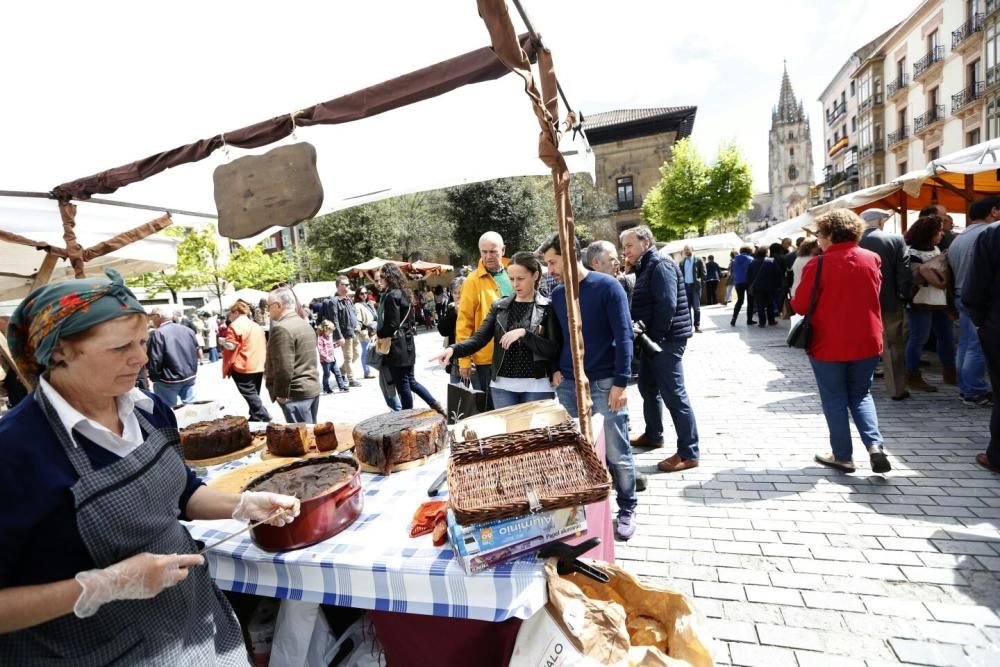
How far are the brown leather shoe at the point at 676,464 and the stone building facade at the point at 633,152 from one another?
118 ft

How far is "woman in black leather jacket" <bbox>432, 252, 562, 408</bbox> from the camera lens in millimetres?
3346

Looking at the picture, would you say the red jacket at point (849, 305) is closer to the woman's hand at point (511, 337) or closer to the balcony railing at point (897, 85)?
the woman's hand at point (511, 337)

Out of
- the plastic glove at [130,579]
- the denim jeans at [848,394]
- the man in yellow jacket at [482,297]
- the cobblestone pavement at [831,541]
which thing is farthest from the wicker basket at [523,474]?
the denim jeans at [848,394]

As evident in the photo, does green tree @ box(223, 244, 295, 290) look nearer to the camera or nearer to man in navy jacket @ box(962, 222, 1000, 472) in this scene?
the camera

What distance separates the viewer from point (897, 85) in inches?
1293

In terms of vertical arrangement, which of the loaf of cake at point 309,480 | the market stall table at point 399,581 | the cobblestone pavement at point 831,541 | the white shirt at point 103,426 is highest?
the white shirt at point 103,426

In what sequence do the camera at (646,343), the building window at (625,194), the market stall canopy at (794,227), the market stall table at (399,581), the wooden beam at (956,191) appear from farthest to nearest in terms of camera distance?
the building window at (625,194) < the market stall canopy at (794,227) < the wooden beam at (956,191) < the camera at (646,343) < the market stall table at (399,581)

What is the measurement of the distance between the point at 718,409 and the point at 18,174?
262 inches

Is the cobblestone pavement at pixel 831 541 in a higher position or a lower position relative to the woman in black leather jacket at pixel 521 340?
lower

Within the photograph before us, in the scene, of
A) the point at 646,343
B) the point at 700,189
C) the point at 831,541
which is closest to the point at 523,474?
the point at 646,343

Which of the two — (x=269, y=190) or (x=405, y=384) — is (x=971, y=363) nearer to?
(x=405, y=384)

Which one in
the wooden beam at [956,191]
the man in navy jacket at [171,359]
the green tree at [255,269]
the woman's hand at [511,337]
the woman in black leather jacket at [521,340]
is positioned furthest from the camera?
the green tree at [255,269]

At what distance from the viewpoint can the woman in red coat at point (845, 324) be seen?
139 inches

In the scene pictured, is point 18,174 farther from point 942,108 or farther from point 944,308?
point 942,108
